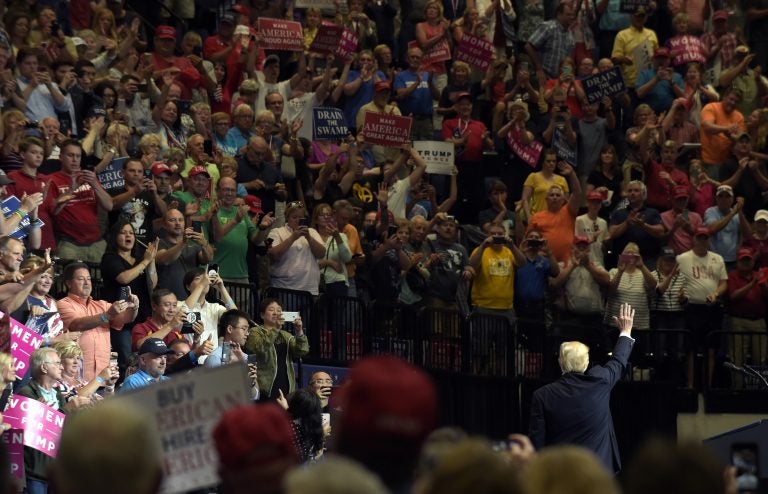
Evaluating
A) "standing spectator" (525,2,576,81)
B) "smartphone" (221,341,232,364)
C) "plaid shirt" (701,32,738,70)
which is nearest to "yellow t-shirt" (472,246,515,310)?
"standing spectator" (525,2,576,81)

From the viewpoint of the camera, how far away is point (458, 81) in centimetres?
2131

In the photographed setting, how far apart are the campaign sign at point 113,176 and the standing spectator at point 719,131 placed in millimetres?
9338

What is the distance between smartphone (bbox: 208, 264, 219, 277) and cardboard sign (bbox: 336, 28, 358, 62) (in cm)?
535

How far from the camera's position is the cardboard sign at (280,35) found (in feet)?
64.9

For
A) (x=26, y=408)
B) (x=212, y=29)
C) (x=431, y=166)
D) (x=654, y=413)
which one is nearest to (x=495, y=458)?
(x=26, y=408)

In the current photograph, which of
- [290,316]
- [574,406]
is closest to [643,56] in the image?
[290,316]

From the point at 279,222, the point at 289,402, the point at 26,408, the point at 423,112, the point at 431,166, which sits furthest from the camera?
the point at 423,112

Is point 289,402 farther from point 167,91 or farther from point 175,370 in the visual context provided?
point 167,91

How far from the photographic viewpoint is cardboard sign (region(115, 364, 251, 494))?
581cm

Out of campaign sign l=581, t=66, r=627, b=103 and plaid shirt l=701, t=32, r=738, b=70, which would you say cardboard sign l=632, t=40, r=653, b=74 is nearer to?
plaid shirt l=701, t=32, r=738, b=70

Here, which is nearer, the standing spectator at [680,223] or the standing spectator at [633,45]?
the standing spectator at [680,223]

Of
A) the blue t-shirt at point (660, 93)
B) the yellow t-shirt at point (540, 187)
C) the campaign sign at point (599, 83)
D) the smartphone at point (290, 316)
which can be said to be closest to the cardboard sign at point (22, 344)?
the smartphone at point (290, 316)

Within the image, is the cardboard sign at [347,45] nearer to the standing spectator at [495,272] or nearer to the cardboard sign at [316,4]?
the cardboard sign at [316,4]

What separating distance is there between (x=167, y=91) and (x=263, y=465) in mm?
13088
